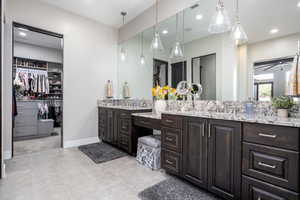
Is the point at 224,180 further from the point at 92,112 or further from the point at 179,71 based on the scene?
the point at 92,112

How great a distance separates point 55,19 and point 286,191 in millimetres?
4532

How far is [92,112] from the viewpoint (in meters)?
3.89

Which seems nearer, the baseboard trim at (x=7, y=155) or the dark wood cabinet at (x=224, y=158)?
the dark wood cabinet at (x=224, y=158)

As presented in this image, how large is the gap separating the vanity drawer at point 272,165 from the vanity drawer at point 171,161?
0.80 m

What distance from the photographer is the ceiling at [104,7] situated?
3.17 metres

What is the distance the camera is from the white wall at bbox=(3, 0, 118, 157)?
311 centimetres

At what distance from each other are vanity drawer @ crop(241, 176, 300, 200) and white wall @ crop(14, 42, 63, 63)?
6.20 m

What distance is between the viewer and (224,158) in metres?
1.52

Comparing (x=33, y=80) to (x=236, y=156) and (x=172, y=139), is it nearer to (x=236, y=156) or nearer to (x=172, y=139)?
(x=172, y=139)

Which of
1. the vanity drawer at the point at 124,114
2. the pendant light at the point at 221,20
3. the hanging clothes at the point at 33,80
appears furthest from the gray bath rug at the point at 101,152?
the hanging clothes at the point at 33,80

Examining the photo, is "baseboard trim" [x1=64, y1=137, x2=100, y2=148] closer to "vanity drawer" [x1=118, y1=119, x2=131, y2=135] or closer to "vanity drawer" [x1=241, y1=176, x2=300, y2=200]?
"vanity drawer" [x1=118, y1=119, x2=131, y2=135]

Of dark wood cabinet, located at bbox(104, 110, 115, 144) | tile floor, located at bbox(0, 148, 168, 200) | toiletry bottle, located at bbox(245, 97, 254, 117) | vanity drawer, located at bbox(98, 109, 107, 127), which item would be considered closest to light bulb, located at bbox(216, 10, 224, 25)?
toiletry bottle, located at bbox(245, 97, 254, 117)

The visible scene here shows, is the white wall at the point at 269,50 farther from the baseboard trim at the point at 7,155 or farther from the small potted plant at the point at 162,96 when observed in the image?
the baseboard trim at the point at 7,155

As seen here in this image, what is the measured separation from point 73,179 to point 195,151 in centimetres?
167
